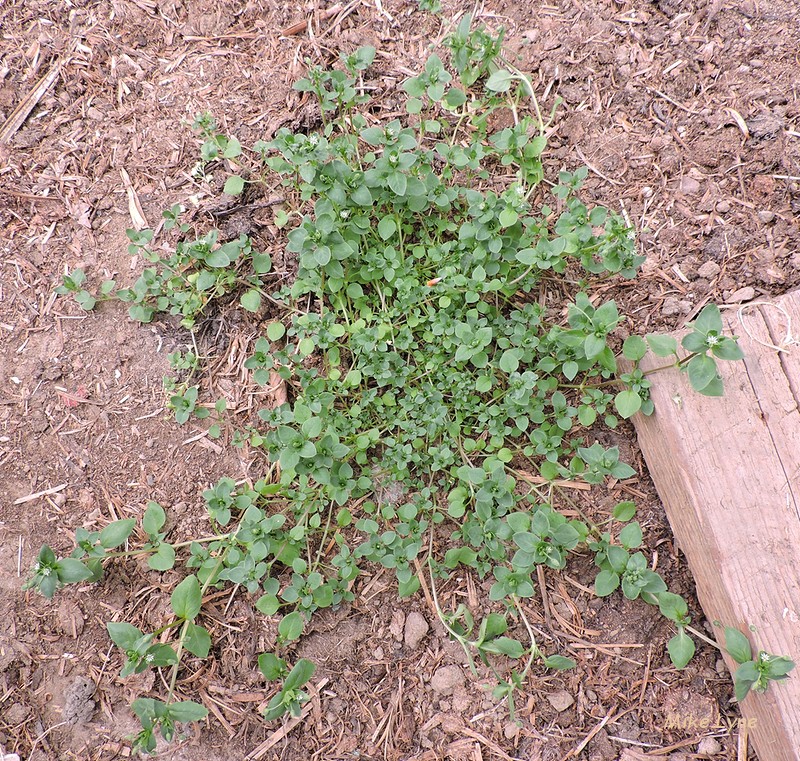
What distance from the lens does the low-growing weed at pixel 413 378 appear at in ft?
7.58

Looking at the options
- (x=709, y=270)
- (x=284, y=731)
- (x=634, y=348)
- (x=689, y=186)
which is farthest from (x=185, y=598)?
(x=689, y=186)

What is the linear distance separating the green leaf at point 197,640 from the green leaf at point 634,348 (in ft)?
6.57

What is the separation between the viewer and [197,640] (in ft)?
7.55

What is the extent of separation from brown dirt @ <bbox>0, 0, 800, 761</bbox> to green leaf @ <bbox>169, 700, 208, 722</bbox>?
1.08 ft

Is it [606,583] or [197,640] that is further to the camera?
[197,640]

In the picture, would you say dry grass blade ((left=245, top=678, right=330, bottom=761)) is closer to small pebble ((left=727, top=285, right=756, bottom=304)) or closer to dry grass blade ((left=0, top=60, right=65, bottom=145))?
small pebble ((left=727, top=285, right=756, bottom=304))

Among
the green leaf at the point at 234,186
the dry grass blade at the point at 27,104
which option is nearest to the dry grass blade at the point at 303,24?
the green leaf at the point at 234,186

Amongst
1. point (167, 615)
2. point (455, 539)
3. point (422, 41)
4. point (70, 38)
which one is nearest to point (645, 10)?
point (422, 41)

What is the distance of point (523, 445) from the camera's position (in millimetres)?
2639

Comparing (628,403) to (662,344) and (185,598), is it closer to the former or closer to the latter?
(662,344)

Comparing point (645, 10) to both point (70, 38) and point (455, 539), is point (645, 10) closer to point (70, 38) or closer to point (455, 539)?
point (455, 539)

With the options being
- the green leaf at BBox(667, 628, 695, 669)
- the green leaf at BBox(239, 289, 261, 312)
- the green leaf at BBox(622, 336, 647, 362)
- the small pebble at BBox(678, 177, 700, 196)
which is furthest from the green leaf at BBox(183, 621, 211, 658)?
the small pebble at BBox(678, 177, 700, 196)

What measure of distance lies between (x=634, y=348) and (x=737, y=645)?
3.70 ft

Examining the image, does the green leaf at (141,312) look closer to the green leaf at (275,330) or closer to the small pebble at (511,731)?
the green leaf at (275,330)
